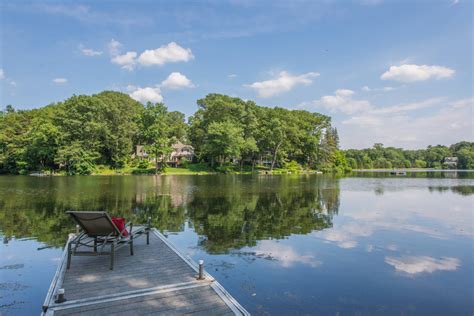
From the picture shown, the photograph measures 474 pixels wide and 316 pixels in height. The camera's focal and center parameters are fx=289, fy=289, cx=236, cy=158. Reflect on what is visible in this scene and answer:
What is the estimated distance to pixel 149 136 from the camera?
206ft

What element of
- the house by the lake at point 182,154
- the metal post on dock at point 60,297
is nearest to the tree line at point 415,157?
the house by the lake at point 182,154

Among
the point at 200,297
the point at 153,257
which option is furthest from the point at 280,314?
the point at 153,257

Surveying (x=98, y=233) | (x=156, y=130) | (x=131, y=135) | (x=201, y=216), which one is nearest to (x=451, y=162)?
(x=156, y=130)

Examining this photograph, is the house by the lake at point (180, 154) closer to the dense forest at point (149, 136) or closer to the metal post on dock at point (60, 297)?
the dense forest at point (149, 136)

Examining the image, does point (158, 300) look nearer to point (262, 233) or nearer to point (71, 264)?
point (71, 264)

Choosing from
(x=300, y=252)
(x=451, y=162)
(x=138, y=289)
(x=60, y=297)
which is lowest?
(x=300, y=252)

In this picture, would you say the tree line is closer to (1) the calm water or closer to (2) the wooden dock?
(1) the calm water

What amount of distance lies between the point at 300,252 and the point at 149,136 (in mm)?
57457

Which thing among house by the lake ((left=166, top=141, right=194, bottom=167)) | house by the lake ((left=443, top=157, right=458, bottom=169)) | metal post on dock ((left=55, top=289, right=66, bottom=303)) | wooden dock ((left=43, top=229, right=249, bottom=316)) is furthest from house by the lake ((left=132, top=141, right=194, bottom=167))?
house by the lake ((left=443, top=157, right=458, bottom=169))

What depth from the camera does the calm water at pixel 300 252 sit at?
6.58 metres

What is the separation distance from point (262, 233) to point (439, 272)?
20.9 ft

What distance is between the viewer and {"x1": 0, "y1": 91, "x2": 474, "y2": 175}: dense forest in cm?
5841

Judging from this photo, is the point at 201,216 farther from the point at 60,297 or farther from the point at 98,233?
the point at 60,297

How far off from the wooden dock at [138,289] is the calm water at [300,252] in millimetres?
980
